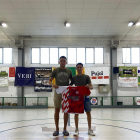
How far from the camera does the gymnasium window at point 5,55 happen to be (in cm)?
1365

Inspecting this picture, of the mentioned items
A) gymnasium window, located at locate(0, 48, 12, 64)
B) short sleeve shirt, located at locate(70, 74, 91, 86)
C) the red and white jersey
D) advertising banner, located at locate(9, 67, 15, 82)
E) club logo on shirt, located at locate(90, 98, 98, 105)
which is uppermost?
gymnasium window, located at locate(0, 48, 12, 64)

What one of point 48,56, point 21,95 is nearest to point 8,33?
point 48,56

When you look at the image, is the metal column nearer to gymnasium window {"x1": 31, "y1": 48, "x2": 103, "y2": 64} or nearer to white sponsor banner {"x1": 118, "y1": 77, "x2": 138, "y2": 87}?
white sponsor banner {"x1": 118, "y1": 77, "x2": 138, "y2": 87}

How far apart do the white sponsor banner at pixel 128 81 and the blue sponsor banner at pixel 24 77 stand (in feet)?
23.4

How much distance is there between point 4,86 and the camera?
1345cm

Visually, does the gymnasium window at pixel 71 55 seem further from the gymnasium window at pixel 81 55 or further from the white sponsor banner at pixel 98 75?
the white sponsor banner at pixel 98 75

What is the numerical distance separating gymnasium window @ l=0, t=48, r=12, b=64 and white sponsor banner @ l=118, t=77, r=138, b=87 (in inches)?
366

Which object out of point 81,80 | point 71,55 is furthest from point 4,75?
point 81,80

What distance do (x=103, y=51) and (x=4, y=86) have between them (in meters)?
8.76

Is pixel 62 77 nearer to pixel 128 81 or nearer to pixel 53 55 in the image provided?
pixel 53 55

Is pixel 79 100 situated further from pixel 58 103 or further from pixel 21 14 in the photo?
pixel 21 14

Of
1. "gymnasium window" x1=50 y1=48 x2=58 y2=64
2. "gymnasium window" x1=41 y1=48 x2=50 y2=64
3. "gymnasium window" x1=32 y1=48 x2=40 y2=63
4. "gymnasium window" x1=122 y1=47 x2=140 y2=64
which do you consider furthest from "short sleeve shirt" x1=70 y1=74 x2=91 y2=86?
"gymnasium window" x1=122 y1=47 x2=140 y2=64

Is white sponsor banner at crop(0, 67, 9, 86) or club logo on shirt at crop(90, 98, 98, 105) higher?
white sponsor banner at crop(0, 67, 9, 86)

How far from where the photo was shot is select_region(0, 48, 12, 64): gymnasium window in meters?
13.6
